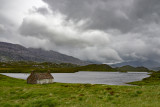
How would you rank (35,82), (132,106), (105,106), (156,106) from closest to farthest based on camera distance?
(156,106) → (132,106) → (105,106) → (35,82)

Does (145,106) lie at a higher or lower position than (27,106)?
higher

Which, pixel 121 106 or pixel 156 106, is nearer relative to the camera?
pixel 156 106

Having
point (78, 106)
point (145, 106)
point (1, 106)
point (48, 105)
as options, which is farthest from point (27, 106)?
point (145, 106)

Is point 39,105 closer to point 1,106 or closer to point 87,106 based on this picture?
point 1,106

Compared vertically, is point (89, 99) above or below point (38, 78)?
above

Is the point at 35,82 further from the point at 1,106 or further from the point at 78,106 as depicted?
the point at 78,106

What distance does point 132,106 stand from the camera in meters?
12.9

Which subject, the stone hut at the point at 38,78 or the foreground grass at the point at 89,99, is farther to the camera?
the stone hut at the point at 38,78

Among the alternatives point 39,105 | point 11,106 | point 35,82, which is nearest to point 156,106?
point 39,105

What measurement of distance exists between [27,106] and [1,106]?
389cm

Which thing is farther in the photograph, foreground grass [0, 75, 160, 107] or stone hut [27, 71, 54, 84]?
stone hut [27, 71, 54, 84]

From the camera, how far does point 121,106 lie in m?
13.4

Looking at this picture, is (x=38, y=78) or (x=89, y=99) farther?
(x=38, y=78)

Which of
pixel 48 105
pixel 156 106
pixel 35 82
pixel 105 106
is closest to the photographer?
pixel 156 106
